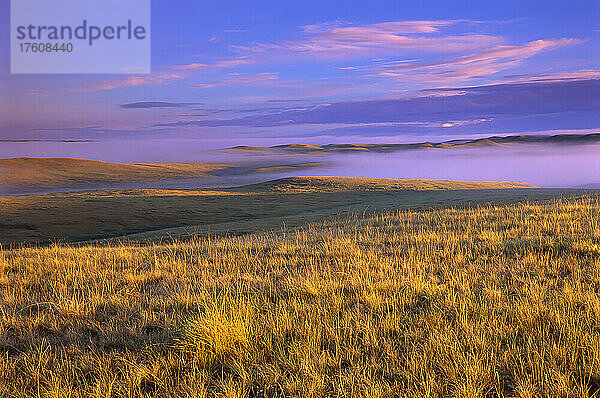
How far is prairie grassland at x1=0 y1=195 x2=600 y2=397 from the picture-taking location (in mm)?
3473

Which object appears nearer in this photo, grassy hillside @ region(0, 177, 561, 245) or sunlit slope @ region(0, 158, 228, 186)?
grassy hillside @ region(0, 177, 561, 245)

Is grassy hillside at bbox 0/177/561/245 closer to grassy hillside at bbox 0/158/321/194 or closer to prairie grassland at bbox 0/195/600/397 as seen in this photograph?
prairie grassland at bbox 0/195/600/397

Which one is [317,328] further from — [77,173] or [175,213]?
[77,173]

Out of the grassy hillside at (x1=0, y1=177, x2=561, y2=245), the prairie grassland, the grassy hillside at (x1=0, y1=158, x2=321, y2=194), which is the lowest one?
the grassy hillside at (x1=0, y1=177, x2=561, y2=245)

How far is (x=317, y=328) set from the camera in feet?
14.5

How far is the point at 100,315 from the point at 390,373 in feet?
12.2

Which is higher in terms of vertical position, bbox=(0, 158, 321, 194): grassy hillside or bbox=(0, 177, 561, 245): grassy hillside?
bbox=(0, 158, 321, 194): grassy hillside

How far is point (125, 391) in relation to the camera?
11.3 ft

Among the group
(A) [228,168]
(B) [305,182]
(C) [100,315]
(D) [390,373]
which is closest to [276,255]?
(C) [100,315]

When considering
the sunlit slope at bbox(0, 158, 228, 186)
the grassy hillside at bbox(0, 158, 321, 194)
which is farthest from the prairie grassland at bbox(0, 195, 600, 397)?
the sunlit slope at bbox(0, 158, 228, 186)

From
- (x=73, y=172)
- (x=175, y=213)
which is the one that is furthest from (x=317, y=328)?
(x=73, y=172)

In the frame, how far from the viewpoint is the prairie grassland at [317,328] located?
11.4 ft

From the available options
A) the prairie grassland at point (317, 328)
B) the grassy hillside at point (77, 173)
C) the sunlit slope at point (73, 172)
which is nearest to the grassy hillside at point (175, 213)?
the prairie grassland at point (317, 328)

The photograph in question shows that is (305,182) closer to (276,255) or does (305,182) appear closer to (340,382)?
(276,255)
